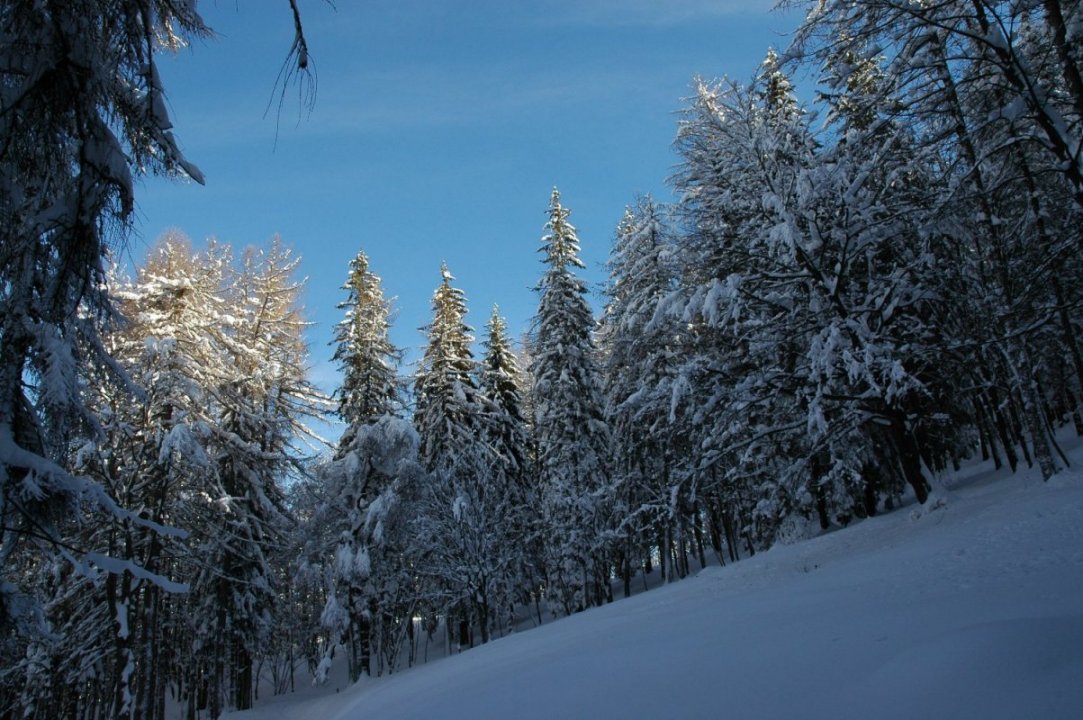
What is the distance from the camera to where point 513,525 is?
2831 centimetres

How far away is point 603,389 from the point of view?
25812 mm

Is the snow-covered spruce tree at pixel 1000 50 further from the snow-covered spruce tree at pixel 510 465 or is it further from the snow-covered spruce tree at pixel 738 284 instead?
the snow-covered spruce tree at pixel 510 465

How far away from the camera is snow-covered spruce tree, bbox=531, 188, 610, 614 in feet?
81.3

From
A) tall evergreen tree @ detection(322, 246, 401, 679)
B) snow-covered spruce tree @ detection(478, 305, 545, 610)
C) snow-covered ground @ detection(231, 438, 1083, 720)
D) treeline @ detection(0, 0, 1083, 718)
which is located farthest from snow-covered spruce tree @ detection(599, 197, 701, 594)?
snow-covered ground @ detection(231, 438, 1083, 720)

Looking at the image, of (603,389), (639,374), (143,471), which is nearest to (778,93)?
(639,374)

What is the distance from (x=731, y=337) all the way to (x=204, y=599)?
1880 cm

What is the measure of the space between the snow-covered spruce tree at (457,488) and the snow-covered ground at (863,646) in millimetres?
14972

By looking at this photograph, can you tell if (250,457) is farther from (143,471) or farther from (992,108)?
(992,108)

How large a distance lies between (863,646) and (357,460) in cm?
2071

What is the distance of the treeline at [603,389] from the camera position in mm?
7812

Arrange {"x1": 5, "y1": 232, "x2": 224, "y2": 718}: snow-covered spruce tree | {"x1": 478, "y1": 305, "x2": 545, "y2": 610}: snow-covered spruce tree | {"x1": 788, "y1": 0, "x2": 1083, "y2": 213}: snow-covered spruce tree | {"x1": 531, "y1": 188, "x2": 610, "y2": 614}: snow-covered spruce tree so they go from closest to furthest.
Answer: {"x1": 788, "y1": 0, "x2": 1083, "y2": 213}: snow-covered spruce tree → {"x1": 5, "y1": 232, "x2": 224, "y2": 718}: snow-covered spruce tree → {"x1": 531, "y1": 188, "x2": 610, "y2": 614}: snow-covered spruce tree → {"x1": 478, "y1": 305, "x2": 545, "y2": 610}: snow-covered spruce tree

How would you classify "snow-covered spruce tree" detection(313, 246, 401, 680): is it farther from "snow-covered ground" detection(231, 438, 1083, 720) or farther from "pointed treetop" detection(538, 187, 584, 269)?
"snow-covered ground" detection(231, 438, 1083, 720)

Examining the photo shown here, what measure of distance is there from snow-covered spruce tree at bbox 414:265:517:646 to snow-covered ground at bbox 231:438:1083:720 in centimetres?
1497

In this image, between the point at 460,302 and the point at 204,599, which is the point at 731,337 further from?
the point at 204,599
